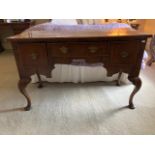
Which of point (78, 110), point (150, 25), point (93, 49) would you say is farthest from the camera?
point (150, 25)

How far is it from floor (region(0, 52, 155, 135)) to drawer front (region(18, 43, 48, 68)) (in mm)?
509

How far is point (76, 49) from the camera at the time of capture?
4.16 ft

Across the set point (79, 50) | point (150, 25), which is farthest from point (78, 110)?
point (150, 25)

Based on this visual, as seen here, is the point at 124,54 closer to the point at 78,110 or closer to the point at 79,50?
the point at 79,50

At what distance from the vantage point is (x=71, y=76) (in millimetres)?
2037

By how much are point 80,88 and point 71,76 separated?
21cm

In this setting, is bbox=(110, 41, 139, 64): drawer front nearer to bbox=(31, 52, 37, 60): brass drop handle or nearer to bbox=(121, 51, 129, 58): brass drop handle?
bbox=(121, 51, 129, 58): brass drop handle

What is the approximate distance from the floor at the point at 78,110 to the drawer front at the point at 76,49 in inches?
23.7

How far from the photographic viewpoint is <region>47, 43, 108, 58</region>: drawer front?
1251 millimetres

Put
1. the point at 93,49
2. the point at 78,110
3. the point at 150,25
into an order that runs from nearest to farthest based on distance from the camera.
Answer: the point at 93,49 < the point at 78,110 < the point at 150,25

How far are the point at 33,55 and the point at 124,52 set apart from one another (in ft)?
2.56

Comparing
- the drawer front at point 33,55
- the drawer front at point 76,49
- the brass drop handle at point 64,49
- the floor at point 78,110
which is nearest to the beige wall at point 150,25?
the floor at point 78,110
